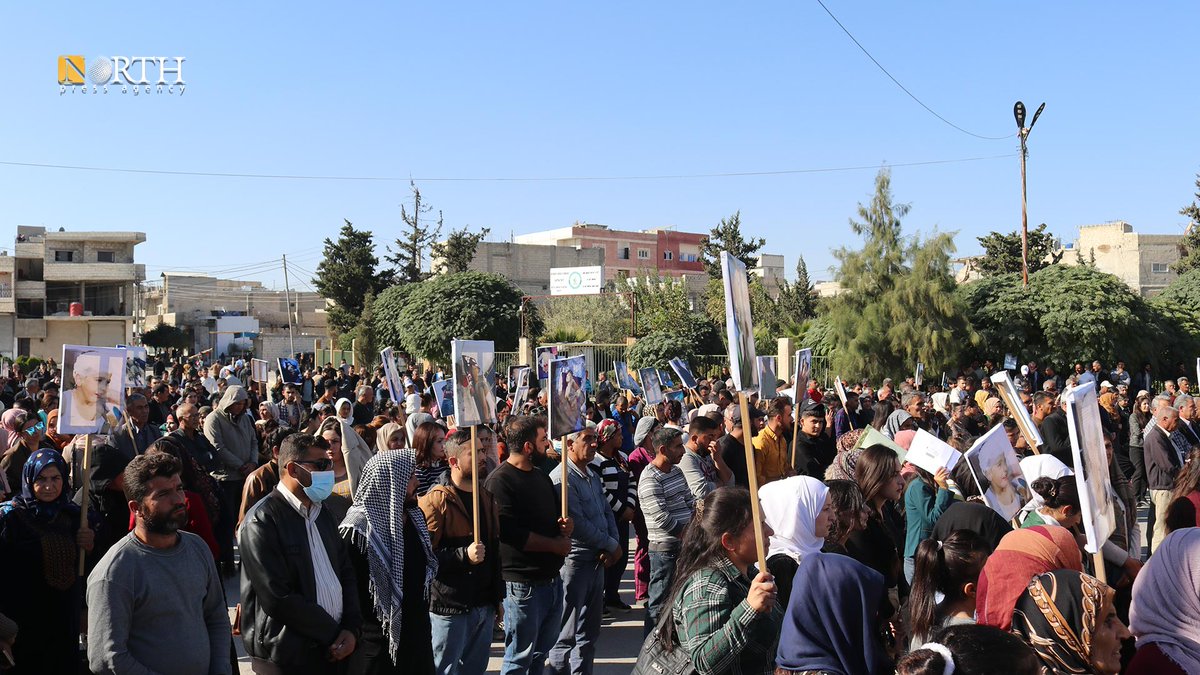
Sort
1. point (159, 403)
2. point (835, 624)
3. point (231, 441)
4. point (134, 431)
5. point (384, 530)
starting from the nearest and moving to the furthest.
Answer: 1. point (835, 624)
2. point (384, 530)
3. point (134, 431)
4. point (231, 441)
5. point (159, 403)

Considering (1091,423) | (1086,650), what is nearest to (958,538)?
(1091,423)

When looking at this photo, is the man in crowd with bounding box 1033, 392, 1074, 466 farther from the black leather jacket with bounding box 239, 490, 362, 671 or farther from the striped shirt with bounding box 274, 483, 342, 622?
the black leather jacket with bounding box 239, 490, 362, 671

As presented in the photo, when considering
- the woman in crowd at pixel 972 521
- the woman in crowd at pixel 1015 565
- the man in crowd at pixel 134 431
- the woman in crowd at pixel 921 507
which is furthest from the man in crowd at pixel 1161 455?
the man in crowd at pixel 134 431

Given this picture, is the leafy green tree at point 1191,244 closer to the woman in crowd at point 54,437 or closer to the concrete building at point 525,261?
the concrete building at point 525,261

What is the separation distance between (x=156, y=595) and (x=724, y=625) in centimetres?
243

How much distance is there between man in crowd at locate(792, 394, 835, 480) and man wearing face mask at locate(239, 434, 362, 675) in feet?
21.0

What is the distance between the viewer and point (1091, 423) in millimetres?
4508

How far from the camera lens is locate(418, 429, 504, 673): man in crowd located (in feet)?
20.4

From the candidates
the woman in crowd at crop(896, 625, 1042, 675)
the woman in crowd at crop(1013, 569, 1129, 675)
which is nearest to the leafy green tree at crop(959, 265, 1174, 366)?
the woman in crowd at crop(1013, 569, 1129, 675)

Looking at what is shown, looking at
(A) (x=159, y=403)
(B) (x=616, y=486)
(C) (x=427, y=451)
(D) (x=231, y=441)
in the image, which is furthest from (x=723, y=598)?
(A) (x=159, y=403)

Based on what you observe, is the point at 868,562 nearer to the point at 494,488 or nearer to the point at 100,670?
the point at 494,488

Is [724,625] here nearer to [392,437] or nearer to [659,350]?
[392,437]

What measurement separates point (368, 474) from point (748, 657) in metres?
2.45

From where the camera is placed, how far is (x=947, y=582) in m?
4.55
